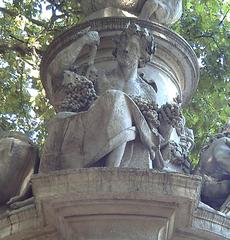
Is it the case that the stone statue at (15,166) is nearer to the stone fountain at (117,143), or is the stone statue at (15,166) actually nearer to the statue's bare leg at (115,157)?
the stone fountain at (117,143)

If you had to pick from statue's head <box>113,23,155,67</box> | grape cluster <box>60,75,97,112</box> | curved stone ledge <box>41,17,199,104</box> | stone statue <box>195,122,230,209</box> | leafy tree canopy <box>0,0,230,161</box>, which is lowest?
stone statue <box>195,122,230,209</box>

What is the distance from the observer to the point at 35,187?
185 inches

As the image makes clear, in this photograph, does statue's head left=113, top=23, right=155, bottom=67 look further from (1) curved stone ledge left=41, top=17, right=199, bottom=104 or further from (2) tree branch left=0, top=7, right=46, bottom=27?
(2) tree branch left=0, top=7, right=46, bottom=27

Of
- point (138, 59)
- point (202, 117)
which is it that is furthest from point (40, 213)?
point (202, 117)

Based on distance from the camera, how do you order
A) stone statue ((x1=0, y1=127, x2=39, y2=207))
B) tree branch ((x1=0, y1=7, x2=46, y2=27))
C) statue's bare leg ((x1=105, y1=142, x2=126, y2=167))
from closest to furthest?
statue's bare leg ((x1=105, y1=142, x2=126, y2=167)) < stone statue ((x1=0, y1=127, x2=39, y2=207)) < tree branch ((x1=0, y1=7, x2=46, y2=27))

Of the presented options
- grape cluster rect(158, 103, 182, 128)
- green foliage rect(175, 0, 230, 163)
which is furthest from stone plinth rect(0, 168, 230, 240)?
green foliage rect(175, 0, 230, 163)

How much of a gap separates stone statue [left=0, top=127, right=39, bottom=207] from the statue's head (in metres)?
1.16

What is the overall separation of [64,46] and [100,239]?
8.07 feet

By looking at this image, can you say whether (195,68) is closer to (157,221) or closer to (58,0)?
(157,221)

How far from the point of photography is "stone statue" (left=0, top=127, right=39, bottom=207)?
17.7 ft

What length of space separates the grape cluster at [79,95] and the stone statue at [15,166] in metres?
0.47

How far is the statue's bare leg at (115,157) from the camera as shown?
202 inches

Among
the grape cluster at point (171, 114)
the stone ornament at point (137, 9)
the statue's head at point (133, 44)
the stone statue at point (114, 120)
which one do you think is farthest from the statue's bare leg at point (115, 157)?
the stone ornament at point (137, 9)

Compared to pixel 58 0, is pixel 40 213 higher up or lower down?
lower down
